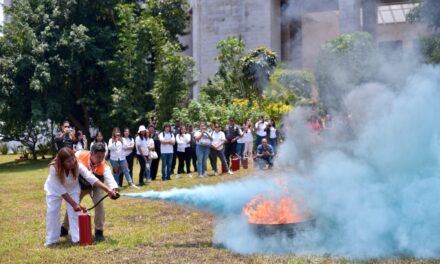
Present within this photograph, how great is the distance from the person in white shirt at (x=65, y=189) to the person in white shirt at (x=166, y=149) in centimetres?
878

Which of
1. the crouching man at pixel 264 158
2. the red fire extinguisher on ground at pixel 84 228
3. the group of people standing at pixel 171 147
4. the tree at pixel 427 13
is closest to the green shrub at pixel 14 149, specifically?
the group of people standing at pixel 171 147

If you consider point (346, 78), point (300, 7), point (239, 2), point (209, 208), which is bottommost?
point (209, 208)

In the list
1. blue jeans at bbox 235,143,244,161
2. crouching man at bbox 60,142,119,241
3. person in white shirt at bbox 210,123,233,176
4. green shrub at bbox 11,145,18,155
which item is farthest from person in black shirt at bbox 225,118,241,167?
green shrub at bbox 11,145,18,155

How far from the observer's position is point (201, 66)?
40.7 m

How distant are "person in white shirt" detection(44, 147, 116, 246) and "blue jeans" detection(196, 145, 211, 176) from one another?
926 cm

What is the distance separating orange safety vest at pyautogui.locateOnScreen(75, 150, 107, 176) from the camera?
9684 mm

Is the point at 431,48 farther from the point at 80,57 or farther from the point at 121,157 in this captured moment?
the point at 80,57

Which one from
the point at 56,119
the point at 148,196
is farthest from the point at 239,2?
the point at 148,196

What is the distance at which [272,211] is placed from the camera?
28.1 feet

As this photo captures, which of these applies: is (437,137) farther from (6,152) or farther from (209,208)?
(6,152)

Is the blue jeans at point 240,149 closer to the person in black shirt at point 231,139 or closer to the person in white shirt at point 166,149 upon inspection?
the person in black shirt at point 231,139

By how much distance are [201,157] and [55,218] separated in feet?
31.5

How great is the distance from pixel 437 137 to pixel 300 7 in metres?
6.09

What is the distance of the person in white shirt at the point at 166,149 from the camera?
18.2 m
